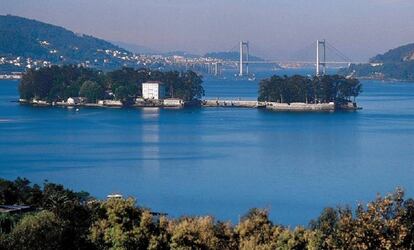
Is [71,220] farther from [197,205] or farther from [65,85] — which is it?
[65,85]

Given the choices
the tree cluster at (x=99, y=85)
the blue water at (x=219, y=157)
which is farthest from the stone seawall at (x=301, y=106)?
the tree cluster at (x=99, y=85)

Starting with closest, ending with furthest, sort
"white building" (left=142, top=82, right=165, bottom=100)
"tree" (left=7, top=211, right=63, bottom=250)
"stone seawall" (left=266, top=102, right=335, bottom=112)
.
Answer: "tree" (left=7, top=211, right=63, bottom=250) → "stone seawall" (left=266, top=102, right=335, bottom=112) → "white building" (left=142, top=82, right=165, bottom=100)

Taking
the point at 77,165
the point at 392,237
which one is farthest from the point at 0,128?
the point at 392,237

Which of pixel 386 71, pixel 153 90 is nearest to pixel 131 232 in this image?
pixel 153 90

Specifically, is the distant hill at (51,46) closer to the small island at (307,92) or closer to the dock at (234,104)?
the dock at (234,104)

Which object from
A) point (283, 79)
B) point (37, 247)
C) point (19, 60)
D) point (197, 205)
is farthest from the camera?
point (19, 60)

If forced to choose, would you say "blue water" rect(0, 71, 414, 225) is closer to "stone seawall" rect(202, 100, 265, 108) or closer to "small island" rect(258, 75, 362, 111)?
"stone seawall" rect(202, 100, 265, 108)

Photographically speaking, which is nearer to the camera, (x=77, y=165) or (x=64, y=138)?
(x=77, y=165)

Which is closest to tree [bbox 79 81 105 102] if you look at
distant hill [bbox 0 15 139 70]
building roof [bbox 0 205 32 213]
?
building roof [bbox 0 205 32 213]
